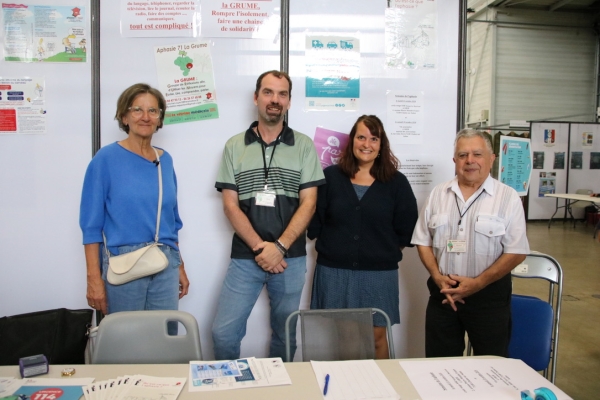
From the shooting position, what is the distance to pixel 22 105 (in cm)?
249

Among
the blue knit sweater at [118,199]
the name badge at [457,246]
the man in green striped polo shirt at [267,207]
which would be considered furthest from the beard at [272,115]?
the name badge at [457,246]

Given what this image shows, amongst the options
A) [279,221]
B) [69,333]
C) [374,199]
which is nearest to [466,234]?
[374,199]

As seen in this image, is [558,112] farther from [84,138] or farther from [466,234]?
[84,138]

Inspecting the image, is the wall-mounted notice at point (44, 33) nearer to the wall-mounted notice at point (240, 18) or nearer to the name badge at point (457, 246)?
the wall-mounted notice at point (240, 18)

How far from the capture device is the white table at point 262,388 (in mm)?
1206

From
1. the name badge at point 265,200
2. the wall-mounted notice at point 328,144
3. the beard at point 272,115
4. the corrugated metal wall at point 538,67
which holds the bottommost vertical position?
the name badge at point 265,200

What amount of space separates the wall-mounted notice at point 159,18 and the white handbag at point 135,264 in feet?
4.31

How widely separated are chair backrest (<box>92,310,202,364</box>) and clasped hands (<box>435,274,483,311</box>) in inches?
43.3

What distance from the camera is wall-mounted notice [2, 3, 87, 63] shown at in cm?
246

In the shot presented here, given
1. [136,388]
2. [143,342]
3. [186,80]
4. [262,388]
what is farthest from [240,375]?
[186,80]

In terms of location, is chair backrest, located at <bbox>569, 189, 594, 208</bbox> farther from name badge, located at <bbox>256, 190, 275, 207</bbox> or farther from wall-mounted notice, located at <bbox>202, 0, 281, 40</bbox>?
name badge, located at <bbox>256, 190, 275, 207</bbox>

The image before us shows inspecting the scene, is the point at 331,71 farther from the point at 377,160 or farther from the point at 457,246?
the point at 457,246

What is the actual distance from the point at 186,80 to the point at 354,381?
6.34 feet

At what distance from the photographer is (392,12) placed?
2.63 meters
